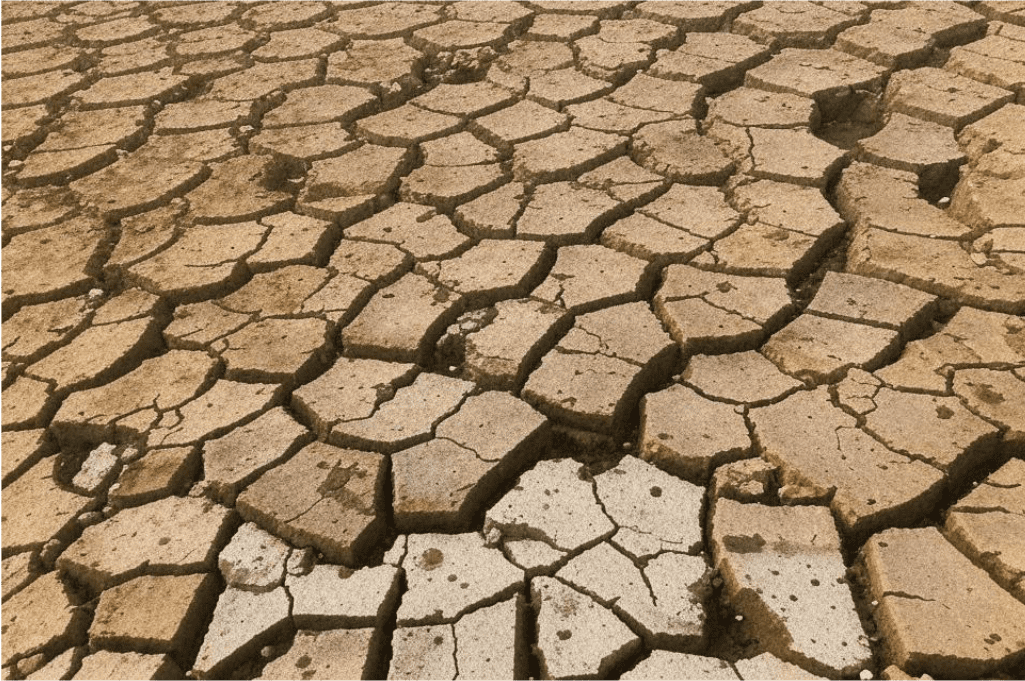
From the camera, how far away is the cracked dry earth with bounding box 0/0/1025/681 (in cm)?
171

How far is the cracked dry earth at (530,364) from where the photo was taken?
171cm

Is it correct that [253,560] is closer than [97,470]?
Yes

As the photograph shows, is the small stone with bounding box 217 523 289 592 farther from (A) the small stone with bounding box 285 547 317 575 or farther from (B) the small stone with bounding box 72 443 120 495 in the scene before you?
(B) the small stone with bounding box 72 443 120 495

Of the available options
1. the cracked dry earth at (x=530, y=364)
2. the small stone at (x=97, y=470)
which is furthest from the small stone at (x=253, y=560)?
the small stone at (x=97, y=470)

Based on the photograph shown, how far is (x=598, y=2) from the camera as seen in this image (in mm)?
4277

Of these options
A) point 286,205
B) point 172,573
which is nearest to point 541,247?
point 286,205

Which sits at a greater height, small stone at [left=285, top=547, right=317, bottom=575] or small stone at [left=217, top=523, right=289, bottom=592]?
small stone at [left=285, top=547, right=317, bottom=575]

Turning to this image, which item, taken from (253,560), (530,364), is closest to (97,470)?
(253,560)

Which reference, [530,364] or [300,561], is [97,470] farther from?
[530,364]

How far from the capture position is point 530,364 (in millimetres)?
2260

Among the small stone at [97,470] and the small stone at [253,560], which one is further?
the small stone at [97,470]

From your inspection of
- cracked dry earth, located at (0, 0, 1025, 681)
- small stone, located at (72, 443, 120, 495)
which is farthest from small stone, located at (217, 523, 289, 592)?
small stone, located at (72, 443, 120, 495)

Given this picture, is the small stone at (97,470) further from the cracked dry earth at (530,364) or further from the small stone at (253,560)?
the small stone at (253,560)

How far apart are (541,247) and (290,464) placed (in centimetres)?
100
